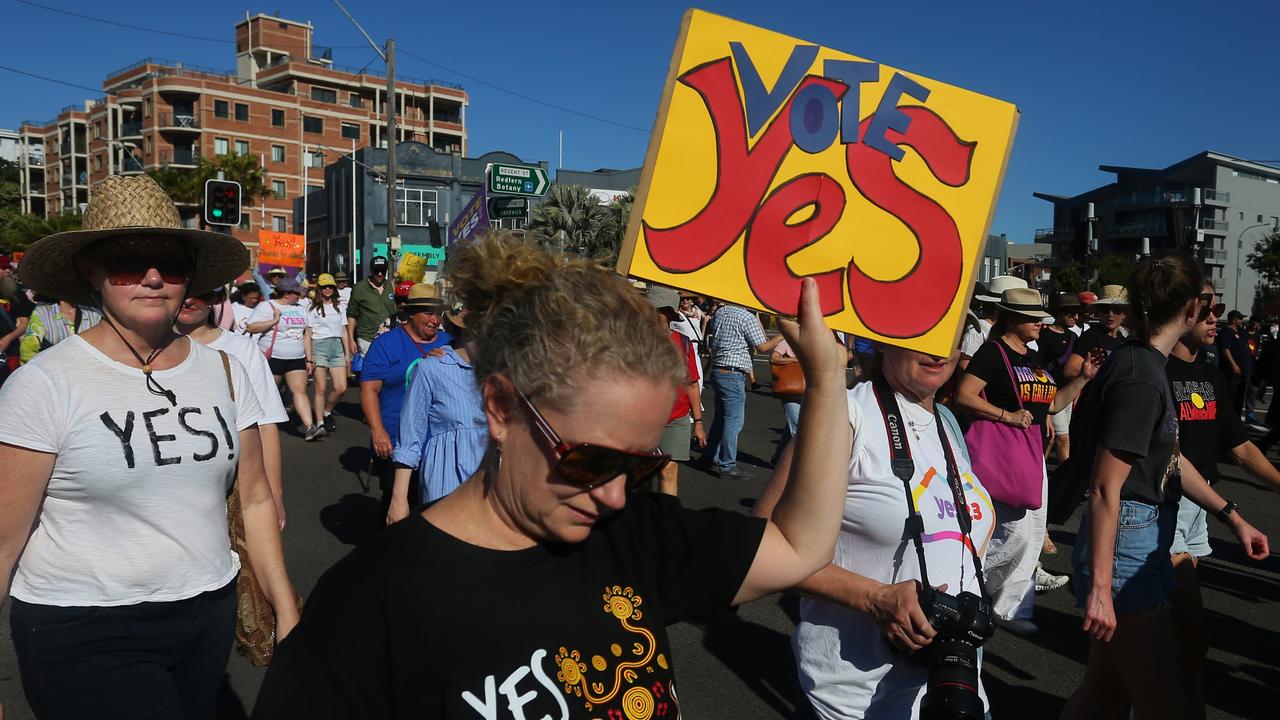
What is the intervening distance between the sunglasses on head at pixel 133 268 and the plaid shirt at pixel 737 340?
7.16 m

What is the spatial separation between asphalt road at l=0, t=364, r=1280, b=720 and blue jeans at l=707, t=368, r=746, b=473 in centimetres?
138

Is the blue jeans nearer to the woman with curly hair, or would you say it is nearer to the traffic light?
the traffic light

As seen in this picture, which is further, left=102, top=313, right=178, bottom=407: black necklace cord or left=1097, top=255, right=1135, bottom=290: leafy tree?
left=1097, top=255, right=1135, bottom=290: leafy tree

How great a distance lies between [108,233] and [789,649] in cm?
395

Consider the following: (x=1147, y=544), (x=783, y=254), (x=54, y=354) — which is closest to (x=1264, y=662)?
(x=1147, y=544)

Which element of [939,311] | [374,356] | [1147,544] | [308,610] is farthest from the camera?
[374,356]

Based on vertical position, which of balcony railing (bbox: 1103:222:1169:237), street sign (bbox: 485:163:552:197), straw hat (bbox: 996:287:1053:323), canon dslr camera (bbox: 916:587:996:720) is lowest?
canon dslr camera (bbox: 916:587:996:720)

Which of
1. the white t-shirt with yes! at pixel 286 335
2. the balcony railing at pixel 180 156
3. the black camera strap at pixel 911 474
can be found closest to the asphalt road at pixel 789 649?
the black camera strap at pixel 911 474

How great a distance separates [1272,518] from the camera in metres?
8.66

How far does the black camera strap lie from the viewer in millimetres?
2654

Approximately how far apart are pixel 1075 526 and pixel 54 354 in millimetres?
7833

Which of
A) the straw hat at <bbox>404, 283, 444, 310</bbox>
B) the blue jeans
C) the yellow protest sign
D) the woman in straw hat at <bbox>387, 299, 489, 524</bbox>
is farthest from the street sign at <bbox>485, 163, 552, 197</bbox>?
the yellow protest sign

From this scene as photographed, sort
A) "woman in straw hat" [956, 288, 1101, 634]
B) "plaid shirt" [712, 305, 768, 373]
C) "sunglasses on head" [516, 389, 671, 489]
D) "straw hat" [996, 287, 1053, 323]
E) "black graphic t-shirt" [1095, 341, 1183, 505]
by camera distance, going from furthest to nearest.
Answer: "plaid shirt" [712, 305, 768, 373], "straw hat" [996, 287, 1053, 323], "woman in straw hat" [956, 288, 1101, 634], "black graphic t-shirt" [1095, 341, 1183, 505], "sunglasses on head" [516, 389, 671, 489]

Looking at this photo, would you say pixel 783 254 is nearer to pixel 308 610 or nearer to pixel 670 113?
pixel 670 113
